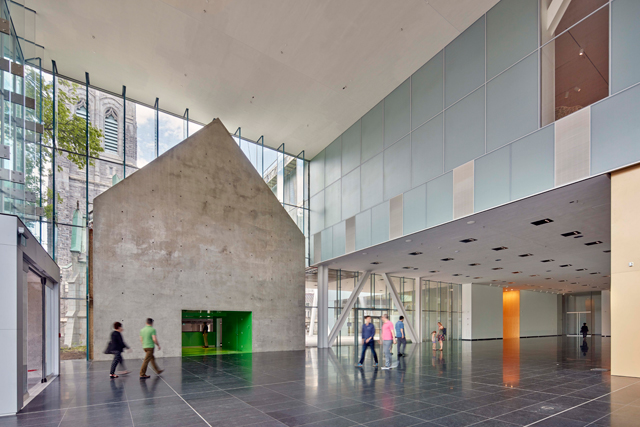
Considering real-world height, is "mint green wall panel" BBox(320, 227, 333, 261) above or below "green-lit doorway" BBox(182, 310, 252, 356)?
above

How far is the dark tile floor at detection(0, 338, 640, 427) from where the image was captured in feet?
21.1

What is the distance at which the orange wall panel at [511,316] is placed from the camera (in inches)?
1439

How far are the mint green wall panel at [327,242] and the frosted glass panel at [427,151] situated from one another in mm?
7191

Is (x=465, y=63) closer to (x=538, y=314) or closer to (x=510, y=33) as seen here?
(x=510, y=33)

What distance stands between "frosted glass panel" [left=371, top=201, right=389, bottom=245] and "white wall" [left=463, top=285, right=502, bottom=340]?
59.1 ft

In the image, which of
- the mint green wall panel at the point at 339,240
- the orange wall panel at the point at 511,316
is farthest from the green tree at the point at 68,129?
the orange wall panel at the point at 511,316

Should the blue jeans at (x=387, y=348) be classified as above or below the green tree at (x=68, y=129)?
below

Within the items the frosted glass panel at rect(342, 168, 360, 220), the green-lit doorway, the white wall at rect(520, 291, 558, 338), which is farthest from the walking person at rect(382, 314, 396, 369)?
the white wall at rect(520, 291, 558, 338)

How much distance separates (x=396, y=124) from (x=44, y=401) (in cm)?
1450

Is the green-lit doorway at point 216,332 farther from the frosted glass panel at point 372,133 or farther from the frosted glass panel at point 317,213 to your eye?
the frosted glass panel at point 372,133

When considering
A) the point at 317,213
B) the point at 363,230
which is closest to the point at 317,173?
the point at 317,213

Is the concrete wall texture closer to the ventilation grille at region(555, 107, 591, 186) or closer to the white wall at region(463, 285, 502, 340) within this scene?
the ventilation grille at region(555, 107, 591, 186)

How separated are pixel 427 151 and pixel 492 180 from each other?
11.3 ft

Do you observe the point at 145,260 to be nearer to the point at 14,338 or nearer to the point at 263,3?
the point at 14,338
